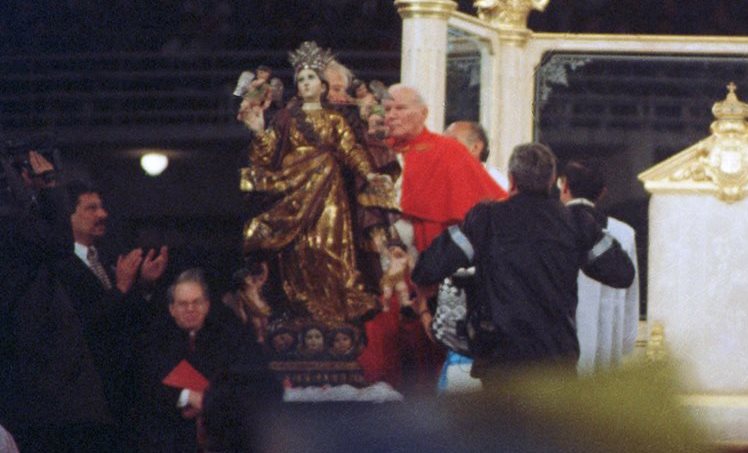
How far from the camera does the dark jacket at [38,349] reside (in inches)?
235

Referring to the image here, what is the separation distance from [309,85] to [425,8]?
55.2 inches

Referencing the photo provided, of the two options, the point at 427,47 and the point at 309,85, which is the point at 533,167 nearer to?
the point at 309,85

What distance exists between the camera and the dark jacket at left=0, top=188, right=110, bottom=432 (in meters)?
5.97

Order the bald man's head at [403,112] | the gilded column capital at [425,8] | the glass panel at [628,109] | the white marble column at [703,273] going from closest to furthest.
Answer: the bald man's head at [403,112]
the gilded column capital at [425,8]
the white marble column at [703,273]
the glass panel at [628,109]

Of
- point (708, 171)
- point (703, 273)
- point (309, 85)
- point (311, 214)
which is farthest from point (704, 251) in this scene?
point (309, 85)

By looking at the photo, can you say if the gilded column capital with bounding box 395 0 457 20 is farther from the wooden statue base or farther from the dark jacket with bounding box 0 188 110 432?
the dark jacket with bounding box 0 188 110 432

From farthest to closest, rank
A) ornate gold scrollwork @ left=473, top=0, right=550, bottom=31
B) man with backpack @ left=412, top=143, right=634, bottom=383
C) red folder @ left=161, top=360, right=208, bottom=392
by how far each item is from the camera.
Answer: ornate gold scrollwork @ left=473, top=0, right=550, bottom=31
red folder @ left=161, top=360, right=208, bottom=392
man with backpack @ left=412, top=143, right=634, bottom=383

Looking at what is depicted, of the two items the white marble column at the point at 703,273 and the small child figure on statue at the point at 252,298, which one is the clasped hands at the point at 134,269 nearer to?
the small child figure on statue at the point at 252,298

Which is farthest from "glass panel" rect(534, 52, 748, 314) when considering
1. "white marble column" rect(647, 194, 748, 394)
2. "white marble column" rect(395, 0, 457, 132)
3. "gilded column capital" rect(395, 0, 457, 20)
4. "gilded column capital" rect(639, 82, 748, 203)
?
"gilded column capital" rect(395, 0, 457, 20)

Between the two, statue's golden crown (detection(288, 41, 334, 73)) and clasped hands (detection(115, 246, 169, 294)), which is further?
statue's golden crown (detection(288, 41, 334, 73))

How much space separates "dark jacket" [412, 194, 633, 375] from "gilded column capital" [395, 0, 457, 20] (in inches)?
106

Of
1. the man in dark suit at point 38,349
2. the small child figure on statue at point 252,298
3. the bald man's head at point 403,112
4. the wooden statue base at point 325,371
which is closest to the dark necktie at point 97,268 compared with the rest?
the man in dark suit at point 38,349

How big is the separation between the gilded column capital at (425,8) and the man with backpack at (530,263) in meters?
2.63

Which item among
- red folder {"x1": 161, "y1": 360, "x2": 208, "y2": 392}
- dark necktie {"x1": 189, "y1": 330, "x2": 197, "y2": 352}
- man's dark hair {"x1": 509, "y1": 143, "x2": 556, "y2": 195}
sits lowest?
red folder {"x1": 161, "y1": 360, "x2": 208, "y2": 392}
